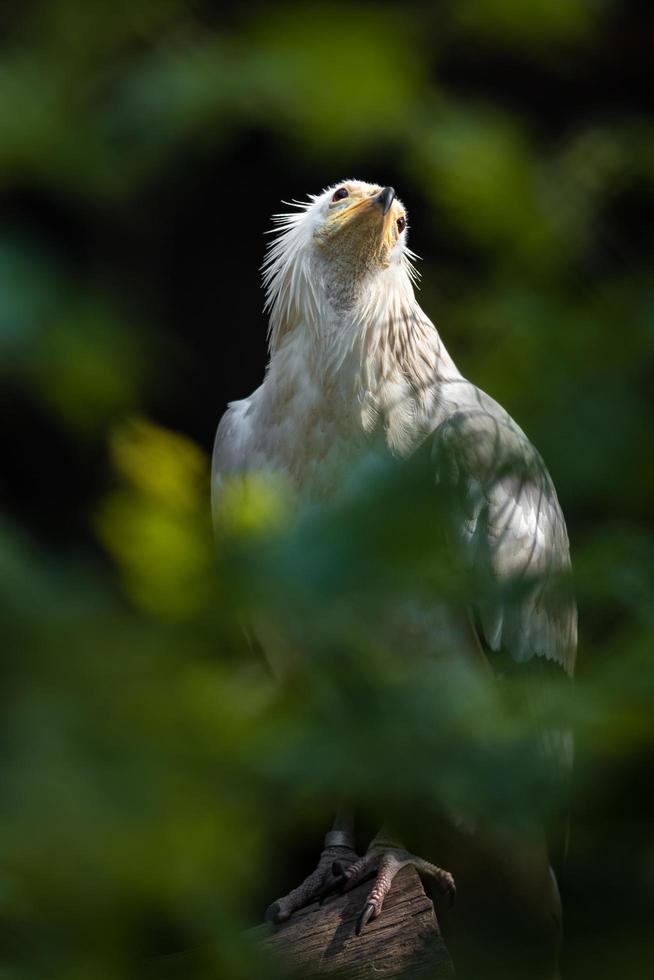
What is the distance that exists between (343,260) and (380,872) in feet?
4.94

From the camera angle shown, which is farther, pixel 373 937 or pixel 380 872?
pixel 380 872

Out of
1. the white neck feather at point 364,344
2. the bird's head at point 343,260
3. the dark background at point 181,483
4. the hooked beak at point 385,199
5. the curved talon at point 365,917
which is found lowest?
the curved talon at point 365,917

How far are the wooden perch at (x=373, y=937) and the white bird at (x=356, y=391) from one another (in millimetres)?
66

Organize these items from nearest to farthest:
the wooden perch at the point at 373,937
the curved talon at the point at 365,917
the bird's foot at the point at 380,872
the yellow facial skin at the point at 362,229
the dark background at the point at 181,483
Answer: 1. the dark background at the point at 181,483
2. the wooden perch at the point at 373,937
3. the curved talon at the point at 365,917
4. the bird's foot at the point at 380,872
5. the yellow facial skin at the point at 362,229

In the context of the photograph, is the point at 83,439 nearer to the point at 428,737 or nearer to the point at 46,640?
the point at 46,640

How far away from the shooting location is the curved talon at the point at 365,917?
110 inches

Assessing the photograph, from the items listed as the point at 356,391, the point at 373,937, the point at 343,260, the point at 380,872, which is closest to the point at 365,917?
the point at 373,937

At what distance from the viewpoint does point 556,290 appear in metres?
0.93

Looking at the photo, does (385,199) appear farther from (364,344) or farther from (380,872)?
(380,872)

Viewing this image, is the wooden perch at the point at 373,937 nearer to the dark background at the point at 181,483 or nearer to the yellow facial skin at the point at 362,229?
the yellow facial skin at the point at 362,229

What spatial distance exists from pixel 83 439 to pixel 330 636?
0.59 ft

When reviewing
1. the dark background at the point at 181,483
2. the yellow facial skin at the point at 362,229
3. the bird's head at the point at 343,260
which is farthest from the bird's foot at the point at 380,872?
the dark background at the point at 181,483

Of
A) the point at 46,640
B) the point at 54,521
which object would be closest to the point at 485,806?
the point at 46,640

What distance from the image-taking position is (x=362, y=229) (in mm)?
3223
